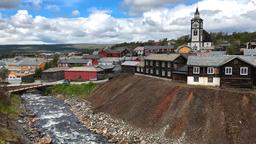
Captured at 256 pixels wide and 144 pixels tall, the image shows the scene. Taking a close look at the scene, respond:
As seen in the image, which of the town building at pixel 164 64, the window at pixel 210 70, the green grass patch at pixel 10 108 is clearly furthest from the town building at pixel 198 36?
the green grass patch at pixel 10 108

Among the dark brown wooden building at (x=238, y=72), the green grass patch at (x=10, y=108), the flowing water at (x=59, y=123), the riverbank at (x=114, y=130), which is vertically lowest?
the flowing water at (x=59, y=123)

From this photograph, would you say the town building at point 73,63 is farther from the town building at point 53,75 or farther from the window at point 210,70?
the window at point 210,70

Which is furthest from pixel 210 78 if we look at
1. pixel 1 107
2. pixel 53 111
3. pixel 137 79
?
pixel 1 107

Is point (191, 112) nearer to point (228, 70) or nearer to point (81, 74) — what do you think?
point (228, 70)

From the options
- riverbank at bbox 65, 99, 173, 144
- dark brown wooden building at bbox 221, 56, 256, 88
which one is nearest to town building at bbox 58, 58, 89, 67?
riverbank at bbox 65, 99, 173, 144

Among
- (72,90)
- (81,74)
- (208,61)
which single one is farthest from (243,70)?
(81,74)

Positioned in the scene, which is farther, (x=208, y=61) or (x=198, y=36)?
(x=198, y=36)
